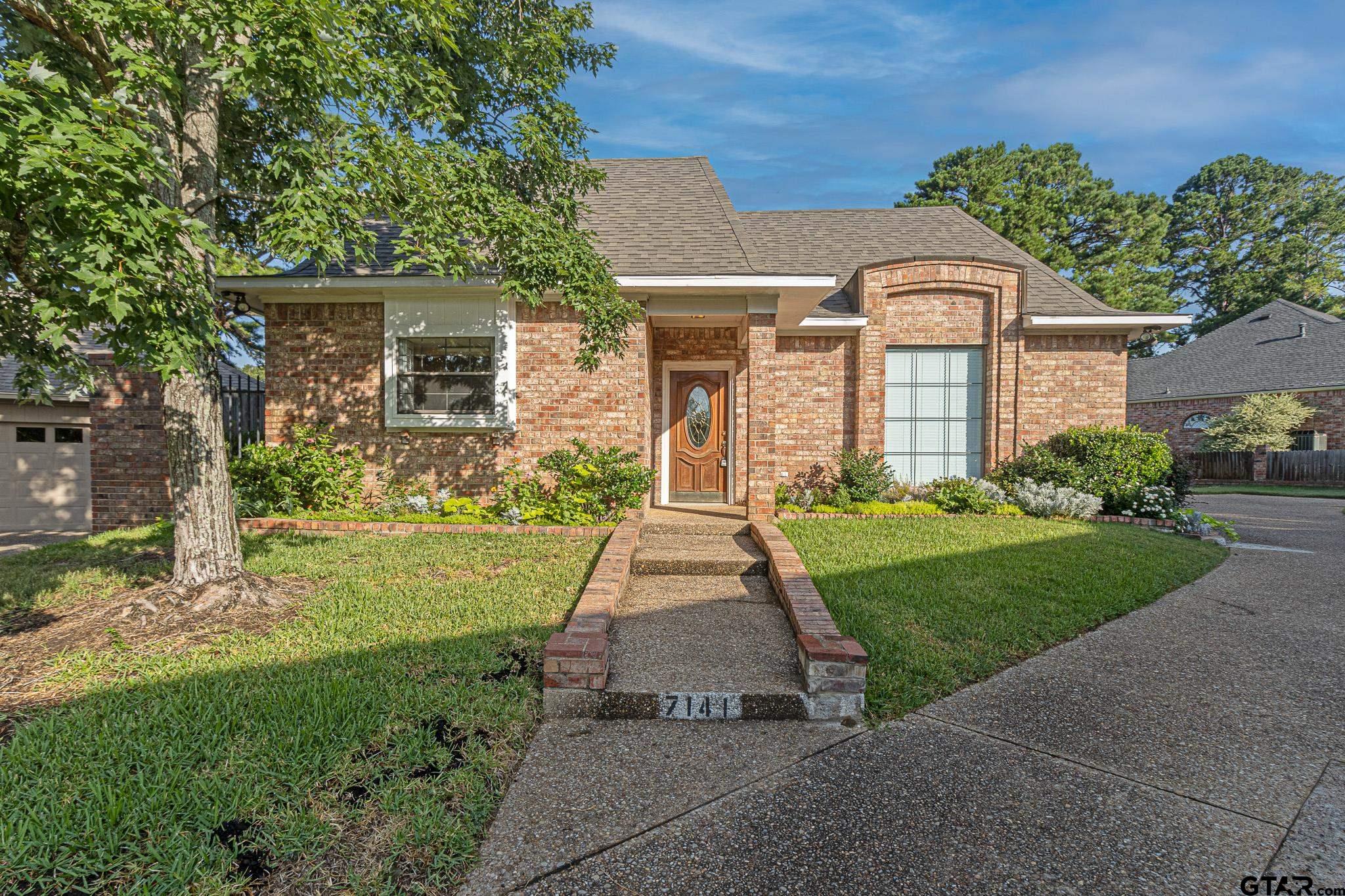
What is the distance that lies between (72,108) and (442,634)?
3589 mm

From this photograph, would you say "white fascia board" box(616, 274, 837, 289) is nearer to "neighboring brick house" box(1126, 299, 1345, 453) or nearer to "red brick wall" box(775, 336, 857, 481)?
"red brick wall" box(775, 336, 857, 481)

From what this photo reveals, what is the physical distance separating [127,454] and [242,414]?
1486mm

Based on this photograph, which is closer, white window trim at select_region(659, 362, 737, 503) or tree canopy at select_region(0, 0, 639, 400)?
tree canopy at select_region(0, 0, 639, 400)

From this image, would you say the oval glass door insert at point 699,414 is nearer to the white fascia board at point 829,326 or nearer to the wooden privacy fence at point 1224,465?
the white fascia board at point 829,326

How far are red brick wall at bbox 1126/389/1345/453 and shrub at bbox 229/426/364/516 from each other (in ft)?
69.3

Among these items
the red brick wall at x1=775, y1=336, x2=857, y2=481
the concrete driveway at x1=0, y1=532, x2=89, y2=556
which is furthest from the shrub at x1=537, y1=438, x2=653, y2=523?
the concrete driveway at x1=0, y1=532, x2=89, y2=556

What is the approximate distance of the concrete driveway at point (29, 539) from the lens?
8086 mm

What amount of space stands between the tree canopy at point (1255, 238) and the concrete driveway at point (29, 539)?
4774 cm

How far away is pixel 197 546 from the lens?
473 cm

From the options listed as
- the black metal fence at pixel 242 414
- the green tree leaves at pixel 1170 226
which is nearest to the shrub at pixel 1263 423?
the green tree leaves at pixel 1170 226

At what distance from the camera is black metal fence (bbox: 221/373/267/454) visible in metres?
8.51

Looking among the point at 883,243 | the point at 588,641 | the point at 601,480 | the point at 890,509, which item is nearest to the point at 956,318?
the point at 883,243

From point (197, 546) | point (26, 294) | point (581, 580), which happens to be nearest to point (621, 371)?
point (581, 580)

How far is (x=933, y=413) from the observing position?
10312 millimetres
